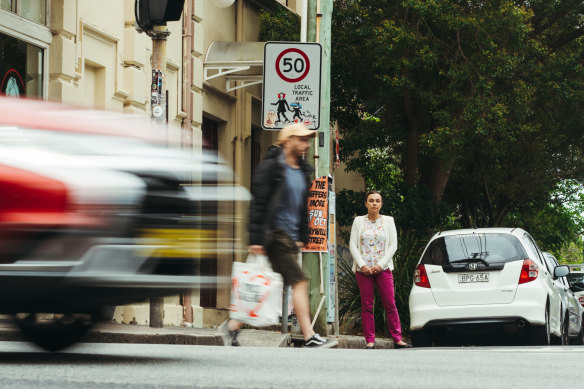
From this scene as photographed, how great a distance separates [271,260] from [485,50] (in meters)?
11.8

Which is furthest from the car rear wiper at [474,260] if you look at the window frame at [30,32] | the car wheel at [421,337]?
the window frame at [30,32]

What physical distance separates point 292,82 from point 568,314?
5.08 m

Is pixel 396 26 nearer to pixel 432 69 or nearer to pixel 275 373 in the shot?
pixel 432 69

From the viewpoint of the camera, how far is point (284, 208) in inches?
332

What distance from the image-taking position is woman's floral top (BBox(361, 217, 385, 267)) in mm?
12633

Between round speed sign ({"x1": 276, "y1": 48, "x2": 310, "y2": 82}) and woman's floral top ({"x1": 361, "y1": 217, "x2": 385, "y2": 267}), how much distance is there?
2.04 metres

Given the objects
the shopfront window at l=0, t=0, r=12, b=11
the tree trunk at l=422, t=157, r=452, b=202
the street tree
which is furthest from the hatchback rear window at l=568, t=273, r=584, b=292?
the shopfront window at l=0, t=0, r=12, b=11

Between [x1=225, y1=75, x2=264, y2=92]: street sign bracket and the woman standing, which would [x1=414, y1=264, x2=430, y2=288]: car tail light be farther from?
[x1=225, y1=75, x2=264, y2=92]: street sign bracket

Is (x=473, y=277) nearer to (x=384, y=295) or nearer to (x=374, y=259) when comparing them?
(x=384, y=295)

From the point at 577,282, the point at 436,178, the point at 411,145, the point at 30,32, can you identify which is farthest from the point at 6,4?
the point at 577,282

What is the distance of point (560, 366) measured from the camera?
695 cm

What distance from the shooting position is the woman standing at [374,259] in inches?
497

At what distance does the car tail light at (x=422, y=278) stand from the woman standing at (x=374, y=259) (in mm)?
492

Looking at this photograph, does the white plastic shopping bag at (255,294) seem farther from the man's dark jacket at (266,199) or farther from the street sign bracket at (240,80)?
the street sign bracket at (240,80)
